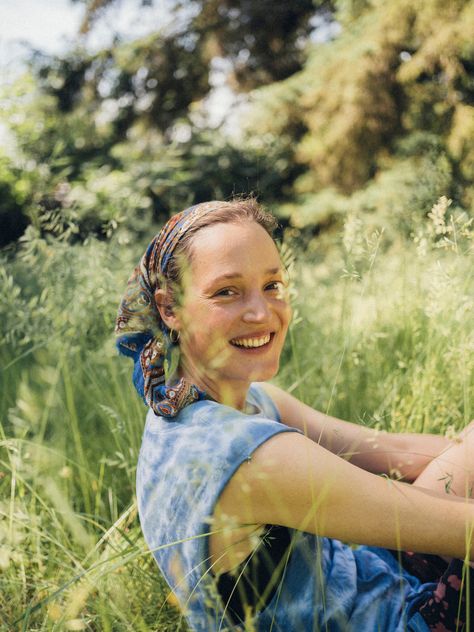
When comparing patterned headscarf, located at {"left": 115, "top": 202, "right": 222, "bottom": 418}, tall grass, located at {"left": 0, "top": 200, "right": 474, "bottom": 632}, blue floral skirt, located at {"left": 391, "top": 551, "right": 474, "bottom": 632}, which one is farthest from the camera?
tall grass, located at {"left": 0, "top": 200, "right": 474, "bottom": 632}

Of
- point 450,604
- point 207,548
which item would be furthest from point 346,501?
point 450,604

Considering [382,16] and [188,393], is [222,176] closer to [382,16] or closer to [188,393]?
[382,16]

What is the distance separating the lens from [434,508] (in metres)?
1.02

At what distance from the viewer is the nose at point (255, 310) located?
122cm

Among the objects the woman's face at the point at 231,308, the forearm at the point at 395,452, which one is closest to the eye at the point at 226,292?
the woman's face at the point at 231,308

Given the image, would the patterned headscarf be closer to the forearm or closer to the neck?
the neck

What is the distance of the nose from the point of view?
1217mm

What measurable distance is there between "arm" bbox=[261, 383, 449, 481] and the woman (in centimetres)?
10

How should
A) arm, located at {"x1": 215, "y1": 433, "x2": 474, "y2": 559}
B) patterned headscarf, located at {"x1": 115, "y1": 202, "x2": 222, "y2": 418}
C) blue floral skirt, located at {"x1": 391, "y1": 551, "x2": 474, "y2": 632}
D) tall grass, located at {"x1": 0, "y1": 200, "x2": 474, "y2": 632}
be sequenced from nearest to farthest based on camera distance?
arm, located at {"x1": 215, "y1": 433, "x2": 474, "y2": 559}, blue floral skirt, located at {"x1": 391, "y1": 551, "x2": 474, "y2": 632}, patterned headscarf, located at {"x1": 115, "y1": 202, "x2": 222, "y2": 418}, tall grass, located at {"x1": 0, "y1": 200, "x2": 474, "y2": 632}

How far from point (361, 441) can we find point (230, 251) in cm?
69

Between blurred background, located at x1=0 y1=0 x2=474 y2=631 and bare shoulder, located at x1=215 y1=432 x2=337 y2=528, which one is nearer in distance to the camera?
bare shoulder, located at x1=215 y1=432 x2=337 y2=528

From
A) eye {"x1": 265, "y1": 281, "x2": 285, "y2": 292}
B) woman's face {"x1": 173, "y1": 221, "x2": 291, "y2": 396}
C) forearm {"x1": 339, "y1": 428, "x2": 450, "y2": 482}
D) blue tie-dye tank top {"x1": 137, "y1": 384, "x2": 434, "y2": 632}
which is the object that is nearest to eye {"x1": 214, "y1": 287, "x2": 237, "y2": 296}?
woman's face {"x1": 173, "y1": 221, "x2": 291, "y2": 396}

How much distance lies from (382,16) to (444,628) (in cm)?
687

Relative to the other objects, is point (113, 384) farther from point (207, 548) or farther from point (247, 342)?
point (207, 548)
